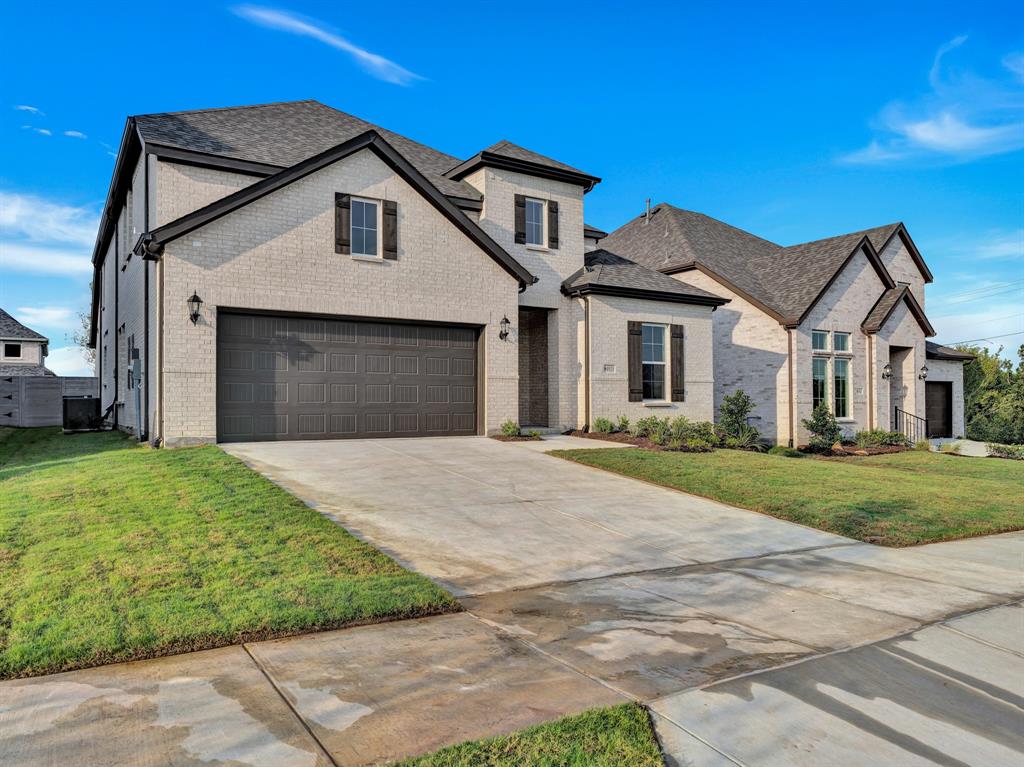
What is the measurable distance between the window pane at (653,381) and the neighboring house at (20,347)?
33.9m

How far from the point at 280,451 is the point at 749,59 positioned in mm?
14945

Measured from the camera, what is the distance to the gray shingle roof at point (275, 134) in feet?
48.2

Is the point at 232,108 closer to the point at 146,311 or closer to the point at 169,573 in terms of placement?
the point at 146,311

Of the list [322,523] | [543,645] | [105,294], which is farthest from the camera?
[105,294]

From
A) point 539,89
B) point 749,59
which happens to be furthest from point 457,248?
point 749,59

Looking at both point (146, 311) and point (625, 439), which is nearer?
point (146, 311)

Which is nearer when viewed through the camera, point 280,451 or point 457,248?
point 280,451

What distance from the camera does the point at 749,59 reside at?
17.1 m

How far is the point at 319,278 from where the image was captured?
13.7 metres

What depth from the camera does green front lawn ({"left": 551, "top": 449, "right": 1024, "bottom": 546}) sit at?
28.6 feet

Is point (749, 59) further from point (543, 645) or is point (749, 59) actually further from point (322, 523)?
point (543, 645)

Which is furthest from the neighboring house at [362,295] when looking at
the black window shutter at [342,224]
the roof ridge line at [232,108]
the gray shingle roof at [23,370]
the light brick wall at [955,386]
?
the gray shingle roof at [23,370]

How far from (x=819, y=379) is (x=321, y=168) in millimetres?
16103

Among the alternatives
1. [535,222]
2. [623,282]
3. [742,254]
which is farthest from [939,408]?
[535,222]
